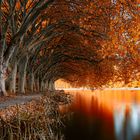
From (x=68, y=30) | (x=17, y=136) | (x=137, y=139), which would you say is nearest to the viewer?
(x=17, y=136)

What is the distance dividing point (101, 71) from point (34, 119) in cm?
3232

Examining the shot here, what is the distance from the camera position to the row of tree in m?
17.2

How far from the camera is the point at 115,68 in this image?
1548 inches

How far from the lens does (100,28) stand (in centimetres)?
2488

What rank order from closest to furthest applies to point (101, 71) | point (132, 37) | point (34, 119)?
point (34, 119), point (132, 37), point (101, 71)

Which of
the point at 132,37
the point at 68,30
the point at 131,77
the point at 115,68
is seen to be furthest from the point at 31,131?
the point at 115,68

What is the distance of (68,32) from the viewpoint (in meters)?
30.0

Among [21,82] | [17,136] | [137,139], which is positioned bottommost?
[137,139]

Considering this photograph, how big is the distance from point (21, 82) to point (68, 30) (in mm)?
8818

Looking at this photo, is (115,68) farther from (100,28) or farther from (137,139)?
(137,139)

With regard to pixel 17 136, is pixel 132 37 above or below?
above

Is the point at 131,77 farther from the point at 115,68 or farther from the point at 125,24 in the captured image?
the point at 125,24

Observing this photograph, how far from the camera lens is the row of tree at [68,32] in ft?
56.4

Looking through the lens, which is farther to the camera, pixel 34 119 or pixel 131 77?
pixel 131 77
